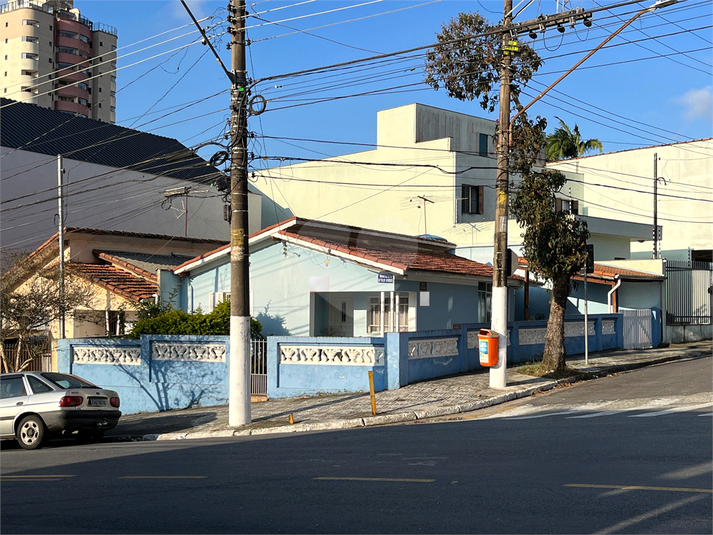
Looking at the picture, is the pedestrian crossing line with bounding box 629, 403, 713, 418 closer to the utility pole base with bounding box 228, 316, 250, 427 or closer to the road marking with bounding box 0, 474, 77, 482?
the utility pole base with bounding box 228, 316, 250, 427

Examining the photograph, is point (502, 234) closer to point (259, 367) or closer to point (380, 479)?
point (259, 367)

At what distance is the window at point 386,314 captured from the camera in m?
22.5

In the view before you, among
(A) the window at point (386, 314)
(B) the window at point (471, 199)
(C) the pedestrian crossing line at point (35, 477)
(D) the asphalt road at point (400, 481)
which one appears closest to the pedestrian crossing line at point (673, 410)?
(D) the asphalt road at point (400, 481)

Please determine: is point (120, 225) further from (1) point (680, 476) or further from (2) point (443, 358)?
(1) point (680, 476)

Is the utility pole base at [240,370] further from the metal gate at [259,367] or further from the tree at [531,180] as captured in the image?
the tree at [531,180]

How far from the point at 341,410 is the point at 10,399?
662 centimetres

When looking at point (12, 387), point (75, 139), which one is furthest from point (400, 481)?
point (75, 139)

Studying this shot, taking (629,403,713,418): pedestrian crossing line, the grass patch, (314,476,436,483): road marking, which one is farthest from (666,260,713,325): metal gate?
(314,476,436,483): road marking

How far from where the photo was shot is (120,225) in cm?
3994

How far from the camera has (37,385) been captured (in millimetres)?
14625

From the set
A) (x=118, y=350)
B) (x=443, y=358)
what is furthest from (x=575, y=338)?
(x=118, y=350)

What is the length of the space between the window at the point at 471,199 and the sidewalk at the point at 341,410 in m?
21.0

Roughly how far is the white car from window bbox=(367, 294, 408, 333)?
966 centimetres

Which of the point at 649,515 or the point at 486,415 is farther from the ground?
the point at 649,515
